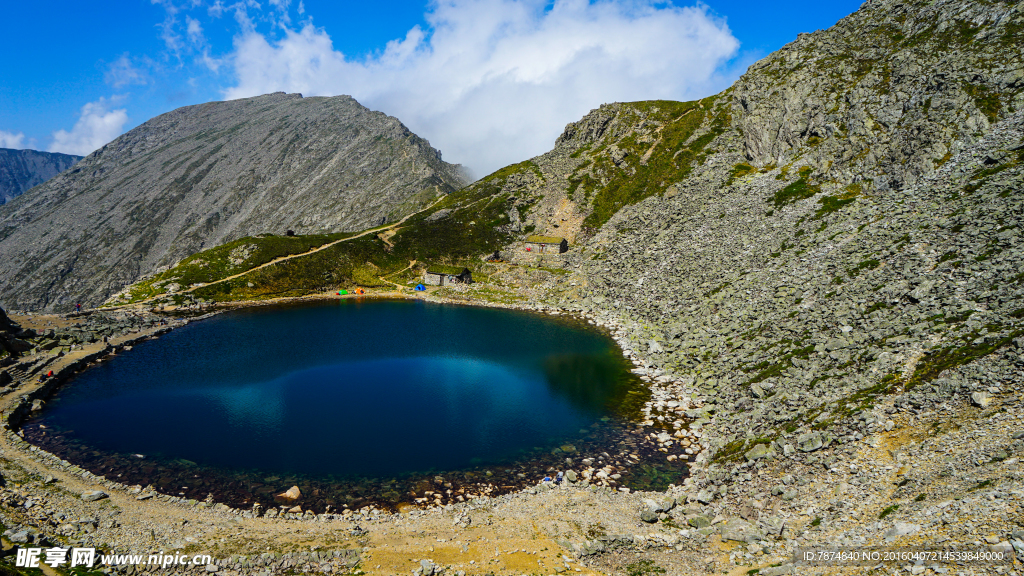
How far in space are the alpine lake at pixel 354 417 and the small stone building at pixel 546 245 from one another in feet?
136

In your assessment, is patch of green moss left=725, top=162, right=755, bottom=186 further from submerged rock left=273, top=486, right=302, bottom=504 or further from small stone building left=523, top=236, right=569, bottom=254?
submerged rock left=273, top=486, right=302, bottom=504

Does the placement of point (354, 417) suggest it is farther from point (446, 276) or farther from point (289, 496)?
point (446, 276)

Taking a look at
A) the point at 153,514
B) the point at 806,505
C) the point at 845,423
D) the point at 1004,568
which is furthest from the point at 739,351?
the point at 153,514

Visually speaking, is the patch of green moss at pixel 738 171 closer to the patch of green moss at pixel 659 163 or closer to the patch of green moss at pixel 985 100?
the patch of green moss at pixel 659 163

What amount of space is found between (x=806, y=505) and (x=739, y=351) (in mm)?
28331

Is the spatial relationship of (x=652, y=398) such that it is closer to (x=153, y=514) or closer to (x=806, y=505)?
(x=806, y=505)

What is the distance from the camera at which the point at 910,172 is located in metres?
66.6

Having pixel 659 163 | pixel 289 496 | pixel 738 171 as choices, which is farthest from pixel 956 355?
pixel 659 163

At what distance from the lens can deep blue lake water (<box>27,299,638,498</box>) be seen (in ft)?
141

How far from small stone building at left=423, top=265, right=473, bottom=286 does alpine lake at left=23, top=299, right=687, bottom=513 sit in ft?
132

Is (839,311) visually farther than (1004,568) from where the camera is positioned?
Yes

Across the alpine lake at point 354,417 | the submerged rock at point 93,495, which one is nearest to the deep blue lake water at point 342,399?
the alpine lake at point 354,417

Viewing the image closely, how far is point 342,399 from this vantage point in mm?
55531

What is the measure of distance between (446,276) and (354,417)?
74314mm
